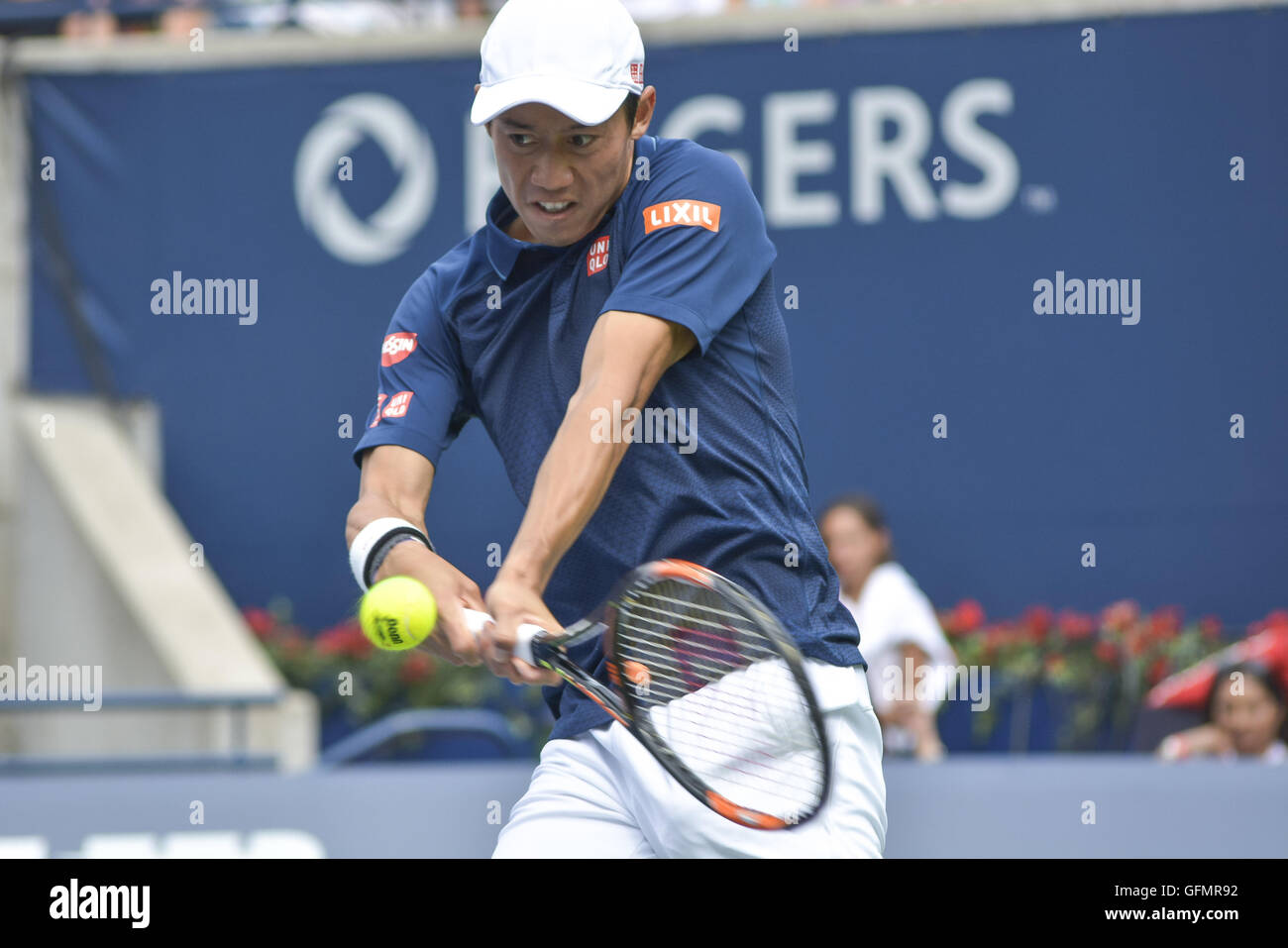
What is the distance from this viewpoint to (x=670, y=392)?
2.67m

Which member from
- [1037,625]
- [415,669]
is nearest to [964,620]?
[1037,625]

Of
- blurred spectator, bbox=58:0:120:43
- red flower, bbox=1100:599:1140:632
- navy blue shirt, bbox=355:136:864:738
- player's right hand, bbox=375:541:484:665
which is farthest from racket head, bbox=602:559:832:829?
blurred spectator, bbox=58:0:120:43

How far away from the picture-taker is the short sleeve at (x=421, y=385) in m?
2.89

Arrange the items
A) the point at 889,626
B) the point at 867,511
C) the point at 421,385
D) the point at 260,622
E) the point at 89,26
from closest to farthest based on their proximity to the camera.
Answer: the point at 421,385 → the point at 889,626 → the point at 867,511 → the point at 260,622 → the point at 89,26

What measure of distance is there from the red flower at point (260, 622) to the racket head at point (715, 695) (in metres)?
6.50

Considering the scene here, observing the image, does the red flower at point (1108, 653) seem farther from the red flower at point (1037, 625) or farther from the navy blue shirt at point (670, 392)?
the navy blue shirt at point (670, 392)

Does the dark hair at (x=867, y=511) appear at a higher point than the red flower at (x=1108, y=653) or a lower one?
higher

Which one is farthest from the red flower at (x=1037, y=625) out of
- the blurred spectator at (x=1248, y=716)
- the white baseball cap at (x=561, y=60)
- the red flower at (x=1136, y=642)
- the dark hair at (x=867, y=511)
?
the white baseball cap at (x=561, y=60)

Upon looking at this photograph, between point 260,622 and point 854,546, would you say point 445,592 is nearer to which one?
point 854,546

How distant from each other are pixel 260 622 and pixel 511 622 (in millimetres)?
6607

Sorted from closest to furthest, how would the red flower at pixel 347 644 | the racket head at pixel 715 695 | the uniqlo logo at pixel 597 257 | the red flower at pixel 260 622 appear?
the racket head at pixel 715 695, the uniqlo logo at pixel 597 257, the red flower at pixel 347 644, the red flower at pixel 260 622

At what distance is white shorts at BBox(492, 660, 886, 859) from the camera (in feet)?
8.31

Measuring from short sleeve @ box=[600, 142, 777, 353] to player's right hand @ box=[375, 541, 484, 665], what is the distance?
483 millimetres
